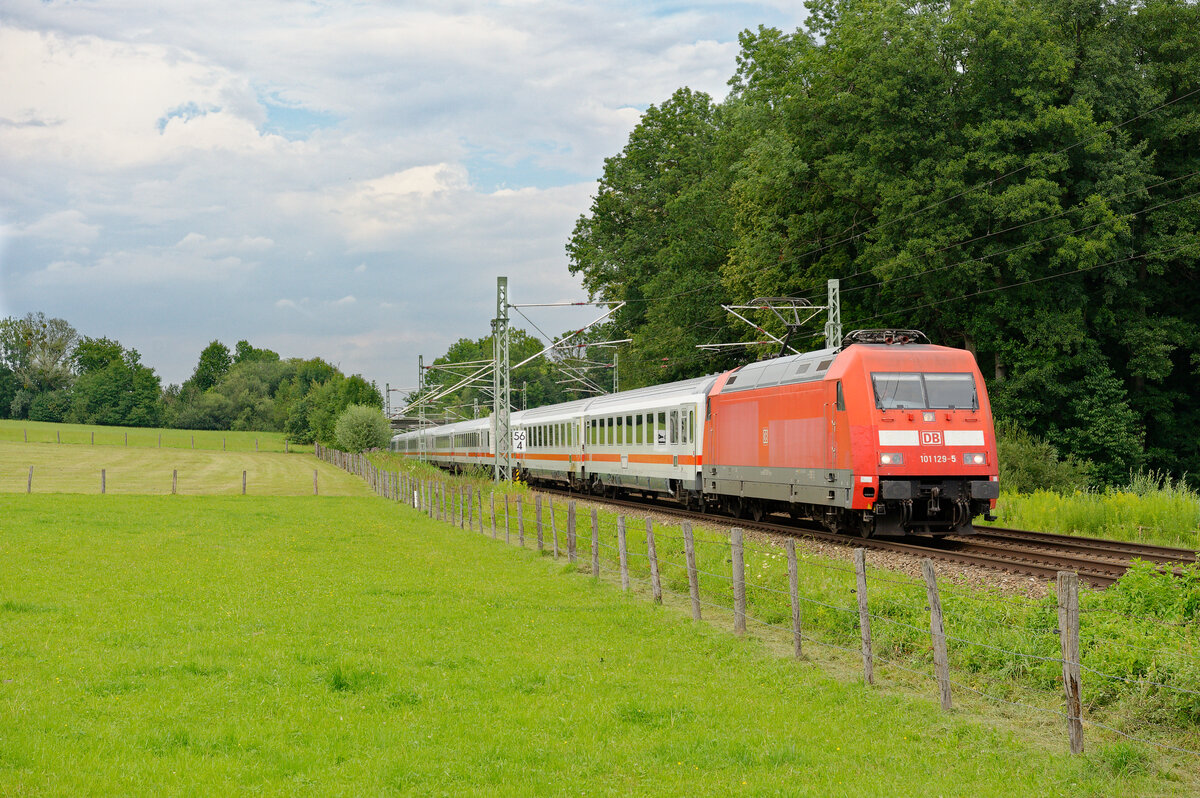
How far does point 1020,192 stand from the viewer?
3584 centimetres

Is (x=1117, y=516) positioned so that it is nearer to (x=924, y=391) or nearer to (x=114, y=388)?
(x=924, y=391)

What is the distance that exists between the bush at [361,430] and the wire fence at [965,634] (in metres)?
60.3

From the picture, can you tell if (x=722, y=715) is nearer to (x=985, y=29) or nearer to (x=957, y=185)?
(x=957, y=185)

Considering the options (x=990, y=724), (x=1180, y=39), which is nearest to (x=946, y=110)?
(x=1180, y=39)

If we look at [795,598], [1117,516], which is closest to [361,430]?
[1117,516]

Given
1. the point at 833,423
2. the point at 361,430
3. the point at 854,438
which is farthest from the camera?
the point at 361,430

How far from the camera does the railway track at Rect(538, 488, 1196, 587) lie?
52.9 feet

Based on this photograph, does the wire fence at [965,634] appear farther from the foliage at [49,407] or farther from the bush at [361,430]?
the foliage at [49,407]

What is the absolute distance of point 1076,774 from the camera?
7441 millimetres

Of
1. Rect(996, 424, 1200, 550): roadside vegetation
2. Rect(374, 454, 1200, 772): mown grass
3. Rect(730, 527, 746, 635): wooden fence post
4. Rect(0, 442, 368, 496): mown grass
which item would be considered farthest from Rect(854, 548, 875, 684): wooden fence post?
Rect(0, 442, 368, 496): mown grass

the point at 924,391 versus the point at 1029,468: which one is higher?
the point at 924,391

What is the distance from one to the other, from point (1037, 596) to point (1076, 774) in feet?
22.2

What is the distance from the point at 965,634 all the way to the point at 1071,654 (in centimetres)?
265

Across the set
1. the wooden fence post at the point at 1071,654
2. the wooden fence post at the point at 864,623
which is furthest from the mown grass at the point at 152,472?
the wooden fence post at the point at 1071,654
